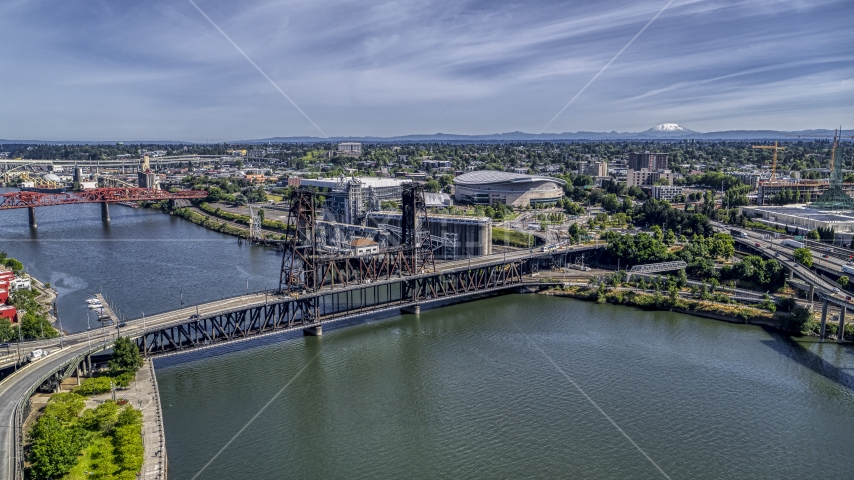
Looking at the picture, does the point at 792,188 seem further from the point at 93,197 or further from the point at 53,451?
the point at 93,197

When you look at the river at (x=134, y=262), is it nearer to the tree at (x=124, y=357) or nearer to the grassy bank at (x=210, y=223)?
the grassy bank at (x=210, y=223)

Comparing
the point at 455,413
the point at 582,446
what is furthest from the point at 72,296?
the point at 582,446

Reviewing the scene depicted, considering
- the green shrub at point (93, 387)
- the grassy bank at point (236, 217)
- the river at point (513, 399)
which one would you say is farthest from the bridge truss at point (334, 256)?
the grassy bank at point (236, 217)

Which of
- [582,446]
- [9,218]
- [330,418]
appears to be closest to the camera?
[582,446]

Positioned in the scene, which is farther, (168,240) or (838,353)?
(168,240)

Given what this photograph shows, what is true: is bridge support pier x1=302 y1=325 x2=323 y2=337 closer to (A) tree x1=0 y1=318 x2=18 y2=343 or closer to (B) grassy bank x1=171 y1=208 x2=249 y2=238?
(A) tree x1=0 y1=318 x2=18 y2=343

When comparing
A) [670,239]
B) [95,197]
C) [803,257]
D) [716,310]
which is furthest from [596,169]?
[95,197]

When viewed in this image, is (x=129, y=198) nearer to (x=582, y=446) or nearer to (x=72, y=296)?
(x=72, y=296)
